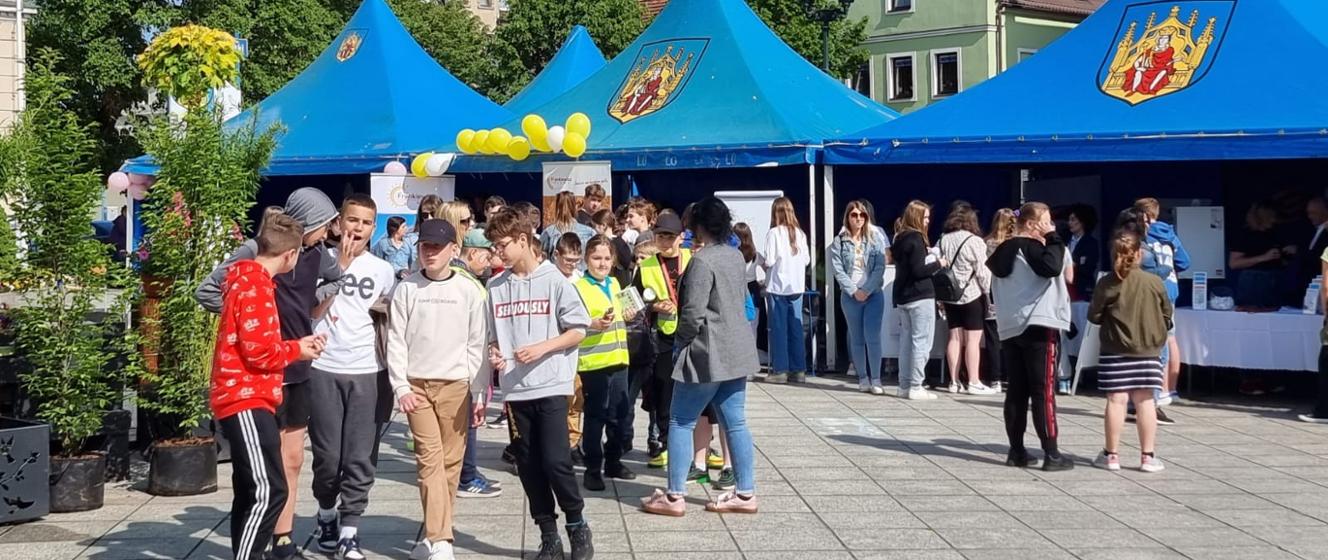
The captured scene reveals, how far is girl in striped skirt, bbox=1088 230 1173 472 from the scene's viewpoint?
8.63 meters

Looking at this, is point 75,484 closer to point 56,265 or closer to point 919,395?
point 56,265

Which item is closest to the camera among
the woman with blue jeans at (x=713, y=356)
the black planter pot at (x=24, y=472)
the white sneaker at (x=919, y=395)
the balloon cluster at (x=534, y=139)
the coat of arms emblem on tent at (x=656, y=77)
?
the woman with blue jeans at (x=713, y=356)

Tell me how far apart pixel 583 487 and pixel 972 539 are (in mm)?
2290

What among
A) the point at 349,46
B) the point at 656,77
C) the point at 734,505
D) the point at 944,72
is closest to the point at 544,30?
the point at 944,72

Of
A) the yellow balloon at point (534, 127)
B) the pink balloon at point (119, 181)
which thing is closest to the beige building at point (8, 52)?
the pink balloon at point (119, 181)

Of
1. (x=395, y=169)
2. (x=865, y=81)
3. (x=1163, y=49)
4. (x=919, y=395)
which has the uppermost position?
(x=865, y=81)

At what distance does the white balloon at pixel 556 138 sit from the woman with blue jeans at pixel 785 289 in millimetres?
3209

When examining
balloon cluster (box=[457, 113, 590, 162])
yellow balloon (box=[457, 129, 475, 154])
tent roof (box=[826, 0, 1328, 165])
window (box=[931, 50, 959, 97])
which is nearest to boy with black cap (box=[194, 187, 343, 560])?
tent roof (box=[826, 0, 1328, 165])

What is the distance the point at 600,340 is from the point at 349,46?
1441 cm

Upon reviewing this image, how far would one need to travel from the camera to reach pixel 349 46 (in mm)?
20891

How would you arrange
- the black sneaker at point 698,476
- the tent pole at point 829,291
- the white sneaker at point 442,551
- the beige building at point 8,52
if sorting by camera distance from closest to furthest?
the white sneaker at point 442,551 → the black sneaker at point 698,476 → the tent pole at point 829,291 → the beige building at point 8,52

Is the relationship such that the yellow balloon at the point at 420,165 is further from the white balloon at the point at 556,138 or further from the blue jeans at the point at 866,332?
the blue jeans at the point at 866,332

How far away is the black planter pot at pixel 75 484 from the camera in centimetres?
747

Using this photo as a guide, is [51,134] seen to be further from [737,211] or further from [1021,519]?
[737,211]
